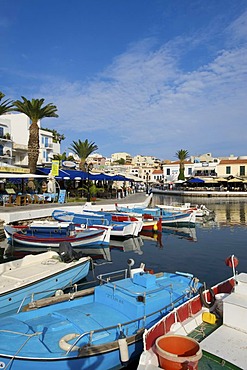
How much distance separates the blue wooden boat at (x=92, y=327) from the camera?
5.61 meters

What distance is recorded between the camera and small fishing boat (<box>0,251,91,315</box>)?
9078mm

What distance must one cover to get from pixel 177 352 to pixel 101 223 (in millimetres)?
16858

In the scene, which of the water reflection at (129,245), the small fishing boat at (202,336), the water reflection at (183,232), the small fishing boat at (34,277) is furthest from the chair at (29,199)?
the small fishing boat at (202,336)

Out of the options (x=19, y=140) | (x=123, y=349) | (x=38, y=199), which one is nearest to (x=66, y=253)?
(x=123, y=349)

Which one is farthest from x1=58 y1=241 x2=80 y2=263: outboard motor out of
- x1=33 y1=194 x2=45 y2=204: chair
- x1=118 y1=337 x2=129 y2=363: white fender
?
x1=33 y1=194 x2=45 y2=204: chair

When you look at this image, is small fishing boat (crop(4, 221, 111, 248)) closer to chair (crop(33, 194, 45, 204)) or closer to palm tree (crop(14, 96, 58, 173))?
chair (crop(33, 194, 45, 204))

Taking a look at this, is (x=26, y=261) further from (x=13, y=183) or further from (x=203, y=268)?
(x=13, y=183)

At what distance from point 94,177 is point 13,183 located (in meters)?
10.5

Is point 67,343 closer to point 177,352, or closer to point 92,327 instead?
point 92,327

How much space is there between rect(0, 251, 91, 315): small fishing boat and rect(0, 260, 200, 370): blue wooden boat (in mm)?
1342

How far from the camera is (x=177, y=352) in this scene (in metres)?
5.08

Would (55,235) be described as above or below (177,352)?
above

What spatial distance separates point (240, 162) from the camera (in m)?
77.2

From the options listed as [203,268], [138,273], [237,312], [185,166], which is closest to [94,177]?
[203,268]
